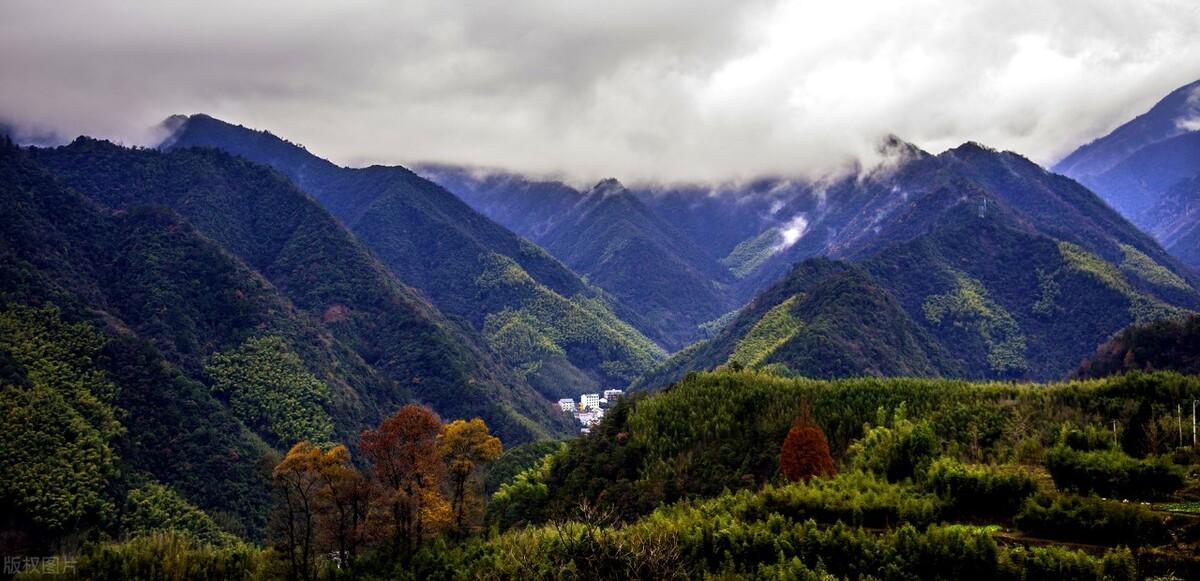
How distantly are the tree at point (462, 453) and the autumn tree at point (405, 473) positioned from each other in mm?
2533

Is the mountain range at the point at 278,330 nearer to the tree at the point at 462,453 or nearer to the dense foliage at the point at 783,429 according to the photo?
the dense foliage at the point at 783,429

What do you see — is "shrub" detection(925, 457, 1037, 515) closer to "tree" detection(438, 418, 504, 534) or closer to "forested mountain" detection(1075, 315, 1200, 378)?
"tree" detection(438, 418, 504, 534)

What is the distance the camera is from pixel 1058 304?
173m

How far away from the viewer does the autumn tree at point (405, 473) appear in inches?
1640

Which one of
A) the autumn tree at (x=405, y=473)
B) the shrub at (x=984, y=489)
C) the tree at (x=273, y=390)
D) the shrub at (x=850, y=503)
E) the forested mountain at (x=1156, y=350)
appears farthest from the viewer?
the tree at (x=273, y=390)

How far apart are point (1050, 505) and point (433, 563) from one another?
2963cm

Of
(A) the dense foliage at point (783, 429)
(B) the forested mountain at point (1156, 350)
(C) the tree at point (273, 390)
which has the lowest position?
(B) the forested mountain at point (1156, 350)

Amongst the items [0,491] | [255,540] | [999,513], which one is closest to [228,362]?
[255,540]

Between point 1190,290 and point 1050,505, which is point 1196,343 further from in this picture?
point 1190,290

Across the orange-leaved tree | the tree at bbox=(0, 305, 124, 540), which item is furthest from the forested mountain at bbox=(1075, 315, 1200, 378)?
the tree at bbox=(0, 305, 124, 540)

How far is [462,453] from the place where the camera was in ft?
150

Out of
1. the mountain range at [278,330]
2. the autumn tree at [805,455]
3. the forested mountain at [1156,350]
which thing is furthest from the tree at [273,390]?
the forested mountain at [1156,350]

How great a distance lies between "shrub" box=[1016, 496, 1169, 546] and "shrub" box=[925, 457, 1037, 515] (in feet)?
3.34

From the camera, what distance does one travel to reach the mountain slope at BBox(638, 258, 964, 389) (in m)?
120
